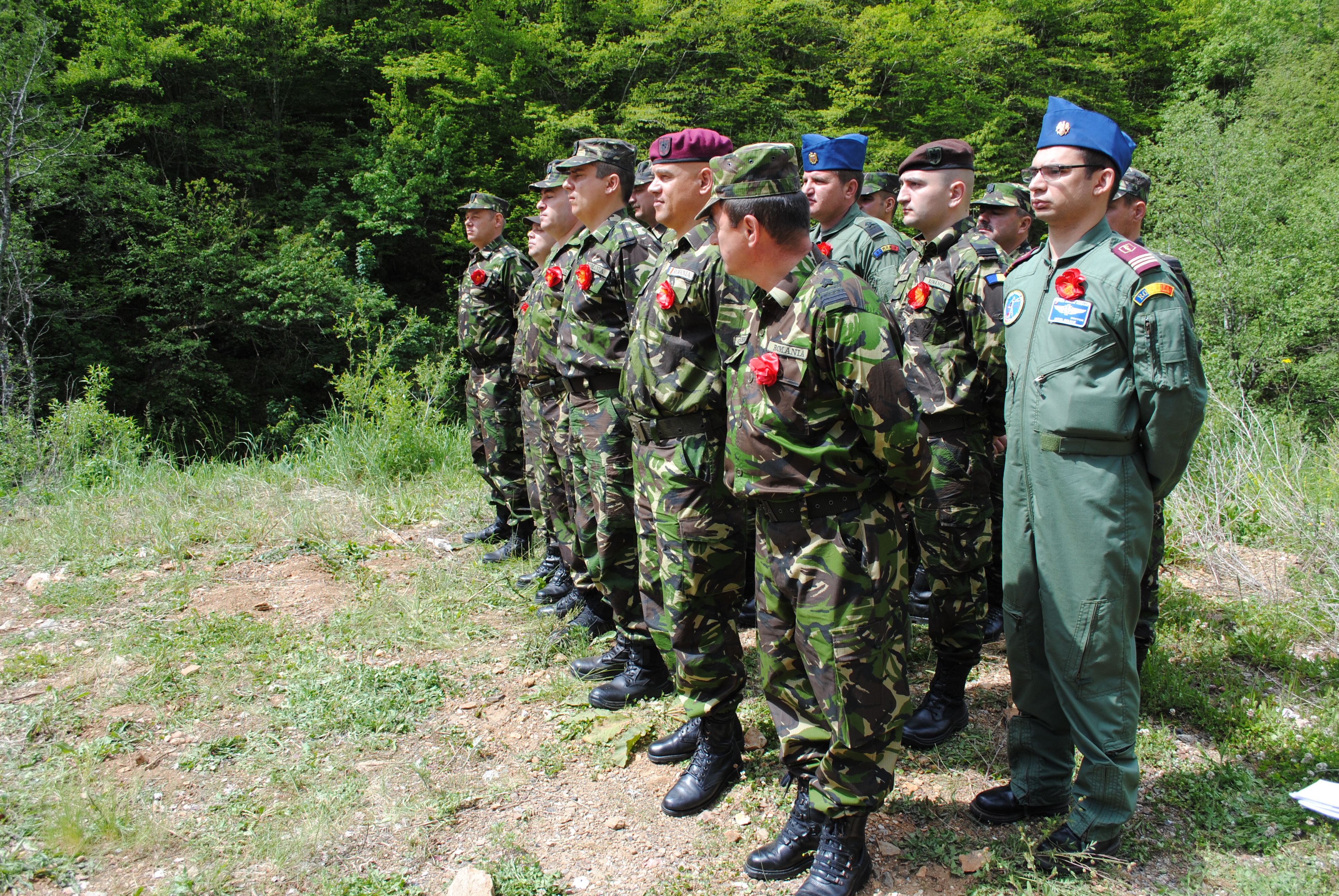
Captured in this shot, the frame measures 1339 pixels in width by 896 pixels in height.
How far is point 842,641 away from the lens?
2367 millimetres

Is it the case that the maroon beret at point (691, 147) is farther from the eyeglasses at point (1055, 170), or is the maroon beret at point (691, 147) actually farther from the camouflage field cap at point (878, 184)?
the camouflage field cap at point (878, 184)

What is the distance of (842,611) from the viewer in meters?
2.36

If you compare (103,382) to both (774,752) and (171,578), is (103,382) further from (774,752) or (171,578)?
(774,752)

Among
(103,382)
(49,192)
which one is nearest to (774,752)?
(103,382)

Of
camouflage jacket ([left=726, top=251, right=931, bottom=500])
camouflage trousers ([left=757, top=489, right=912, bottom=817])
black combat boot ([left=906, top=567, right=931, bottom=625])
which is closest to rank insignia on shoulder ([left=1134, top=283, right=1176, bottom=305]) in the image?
camouflage jacket ([left=726, top=251, right=931, bottom=500])

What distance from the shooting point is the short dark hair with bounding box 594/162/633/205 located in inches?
158

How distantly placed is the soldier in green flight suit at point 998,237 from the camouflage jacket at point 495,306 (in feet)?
10.2

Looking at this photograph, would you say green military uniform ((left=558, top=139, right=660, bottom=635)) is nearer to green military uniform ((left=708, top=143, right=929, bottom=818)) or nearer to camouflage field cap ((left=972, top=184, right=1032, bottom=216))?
green military uniform ((left=708, top=143, right=929, bottom=818))

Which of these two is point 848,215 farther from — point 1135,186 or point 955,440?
point 955,440

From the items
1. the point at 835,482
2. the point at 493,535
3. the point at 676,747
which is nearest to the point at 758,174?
the point at 835,482

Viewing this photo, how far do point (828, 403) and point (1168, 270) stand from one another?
1160mm

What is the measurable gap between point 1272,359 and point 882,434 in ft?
41.9

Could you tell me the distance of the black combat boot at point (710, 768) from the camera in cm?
306

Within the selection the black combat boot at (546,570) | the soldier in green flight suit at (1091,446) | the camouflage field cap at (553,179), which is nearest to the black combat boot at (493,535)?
the black combat boot at (546,570)
